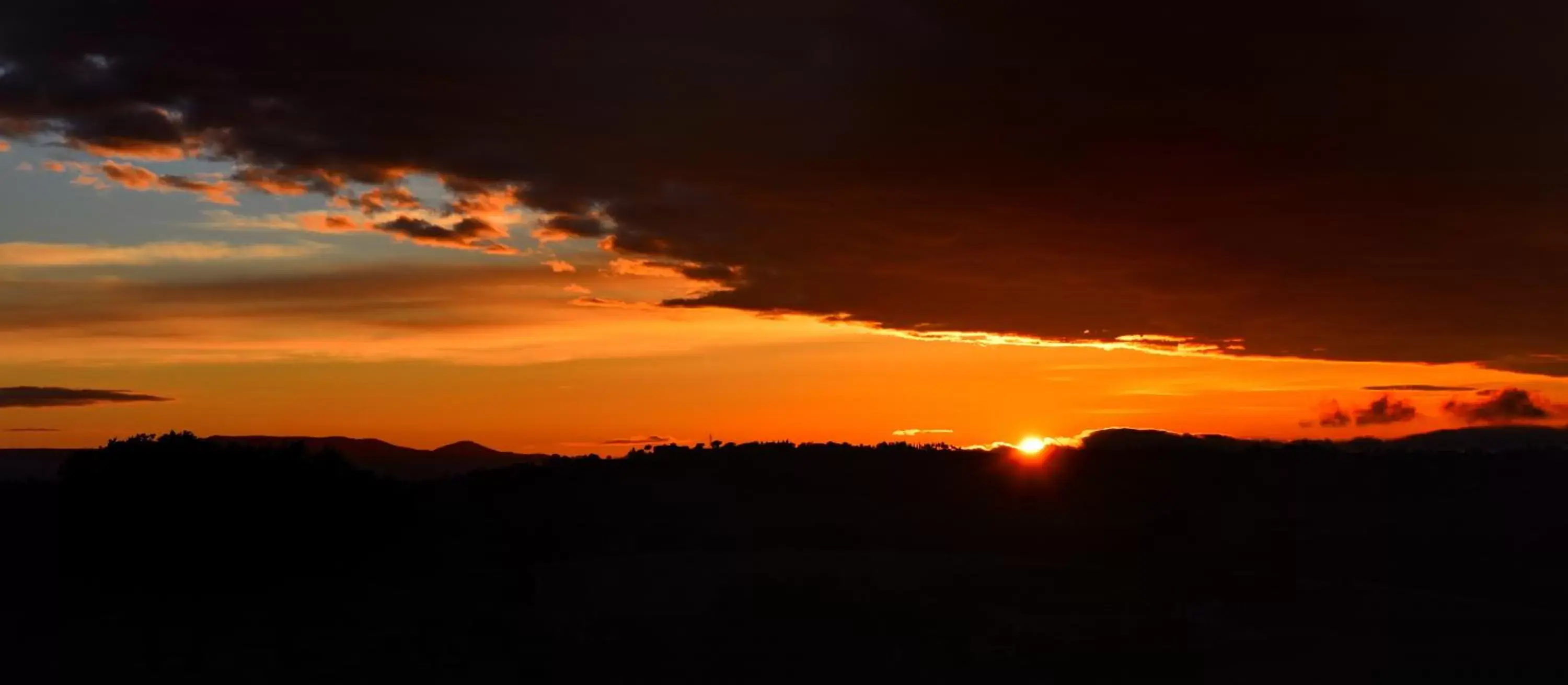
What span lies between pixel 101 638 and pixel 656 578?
9.11m

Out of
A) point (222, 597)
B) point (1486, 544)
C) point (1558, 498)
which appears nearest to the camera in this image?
point (222, 597)

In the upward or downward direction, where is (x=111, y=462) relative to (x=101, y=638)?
upward

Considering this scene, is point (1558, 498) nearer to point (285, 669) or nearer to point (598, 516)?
point (598, 516)

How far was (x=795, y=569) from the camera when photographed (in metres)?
25.1

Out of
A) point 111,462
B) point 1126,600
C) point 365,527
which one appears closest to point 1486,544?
point 1126,600

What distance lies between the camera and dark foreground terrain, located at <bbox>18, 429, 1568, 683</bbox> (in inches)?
832

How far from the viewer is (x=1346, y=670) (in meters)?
20.2

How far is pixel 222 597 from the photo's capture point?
87.9 feet

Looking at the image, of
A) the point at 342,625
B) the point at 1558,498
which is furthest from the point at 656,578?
the point at 1558,498

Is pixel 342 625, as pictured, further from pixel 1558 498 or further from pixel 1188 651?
pixel 1558 498

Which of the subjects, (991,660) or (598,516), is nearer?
(991,660)

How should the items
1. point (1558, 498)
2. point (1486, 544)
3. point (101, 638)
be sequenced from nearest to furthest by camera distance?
1. point (101, 638)
2. point (1486, 544)
3. point (1558, 498)

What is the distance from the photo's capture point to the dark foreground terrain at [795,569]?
21141 mm

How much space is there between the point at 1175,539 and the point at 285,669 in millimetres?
20445
